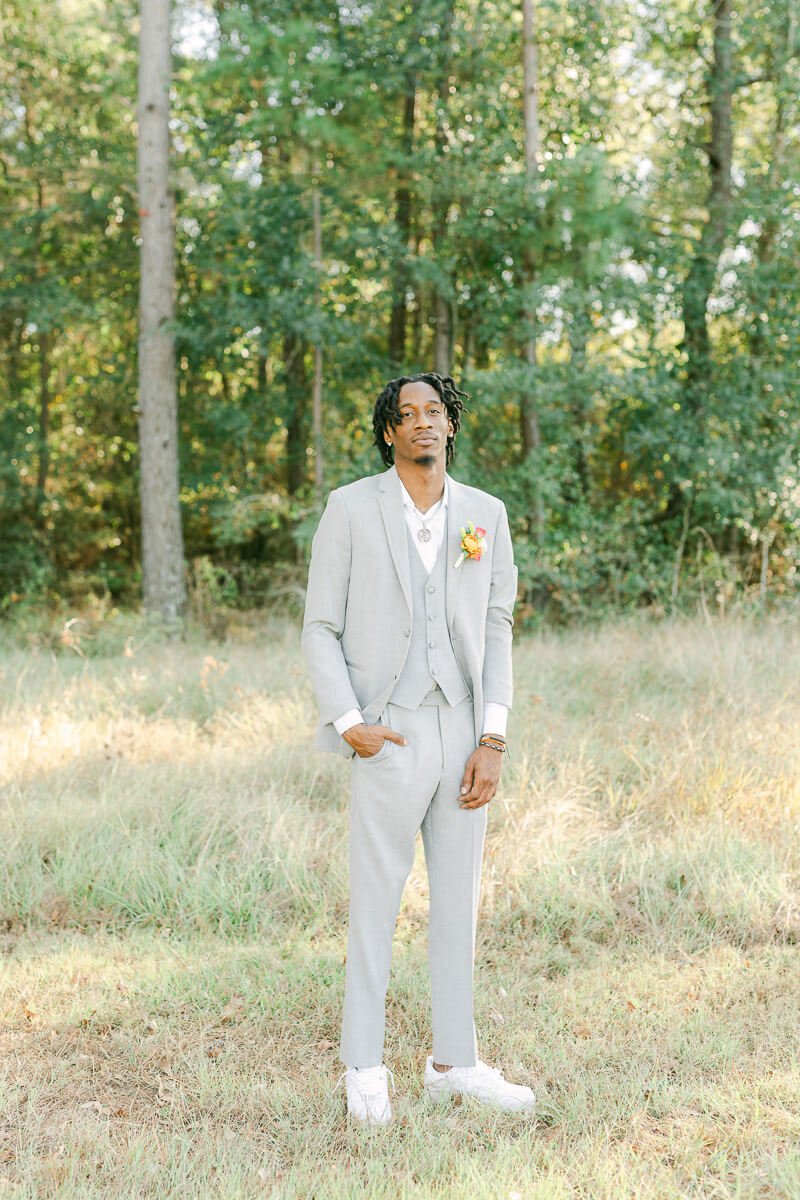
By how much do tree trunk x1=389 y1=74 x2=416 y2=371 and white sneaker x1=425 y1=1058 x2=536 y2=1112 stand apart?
8.60 m

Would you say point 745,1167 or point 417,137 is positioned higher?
point 417,137

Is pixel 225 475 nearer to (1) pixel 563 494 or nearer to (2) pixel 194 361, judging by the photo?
(2) pixel 194 361

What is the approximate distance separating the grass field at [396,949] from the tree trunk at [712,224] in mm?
4672

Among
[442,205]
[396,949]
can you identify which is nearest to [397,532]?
[396,949]

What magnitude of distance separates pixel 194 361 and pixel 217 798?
7.27 meters

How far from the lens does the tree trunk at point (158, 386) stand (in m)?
10.2

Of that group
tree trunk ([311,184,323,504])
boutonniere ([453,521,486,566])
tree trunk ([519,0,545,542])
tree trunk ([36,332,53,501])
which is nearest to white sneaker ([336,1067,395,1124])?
boutonniere ([453,521,486,566])

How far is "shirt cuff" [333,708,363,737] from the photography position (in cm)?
269

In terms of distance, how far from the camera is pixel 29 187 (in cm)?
1190

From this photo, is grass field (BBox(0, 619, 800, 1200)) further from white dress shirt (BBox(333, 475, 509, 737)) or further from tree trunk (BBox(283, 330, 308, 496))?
tree trunk (BBox(283, 330, 308, 496))

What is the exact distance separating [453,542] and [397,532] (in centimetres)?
18

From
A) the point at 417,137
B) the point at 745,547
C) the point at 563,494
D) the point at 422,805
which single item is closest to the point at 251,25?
the point at 417,137

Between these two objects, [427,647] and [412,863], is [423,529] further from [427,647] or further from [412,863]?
[412,863]

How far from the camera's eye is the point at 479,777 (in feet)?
9.09
